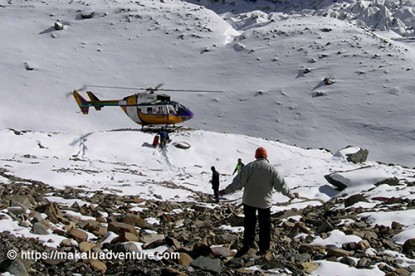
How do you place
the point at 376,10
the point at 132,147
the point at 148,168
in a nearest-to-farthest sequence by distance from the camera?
the point at 148,168 → the point at 132,147 → the point at 376,10

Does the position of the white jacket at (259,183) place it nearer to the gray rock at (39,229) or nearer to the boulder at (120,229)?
the boulder at (120,229)

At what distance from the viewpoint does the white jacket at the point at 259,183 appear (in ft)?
24.5

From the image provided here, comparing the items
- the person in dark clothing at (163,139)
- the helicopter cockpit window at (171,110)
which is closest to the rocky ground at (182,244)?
the person in dark clothing at (163,139)

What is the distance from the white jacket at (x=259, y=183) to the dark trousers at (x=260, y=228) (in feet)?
0.39

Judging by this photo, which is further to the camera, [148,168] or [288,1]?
[288,1]

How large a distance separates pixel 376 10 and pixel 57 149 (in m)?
158

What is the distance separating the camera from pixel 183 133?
33.8 m

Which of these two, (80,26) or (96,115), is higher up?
(80,26)

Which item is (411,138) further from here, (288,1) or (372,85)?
(288,1)

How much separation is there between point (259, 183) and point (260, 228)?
2.40ft

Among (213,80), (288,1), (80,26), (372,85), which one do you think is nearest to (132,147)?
(213,80)

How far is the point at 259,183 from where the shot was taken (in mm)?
7453

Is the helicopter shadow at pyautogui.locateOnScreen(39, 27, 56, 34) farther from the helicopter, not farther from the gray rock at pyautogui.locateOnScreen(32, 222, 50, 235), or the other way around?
the gray rock at pyautogui.locateOnScreen(32, 222, 50, 235)

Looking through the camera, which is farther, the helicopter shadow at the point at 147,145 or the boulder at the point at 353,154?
the helicopter shadow at the point at 147,145
